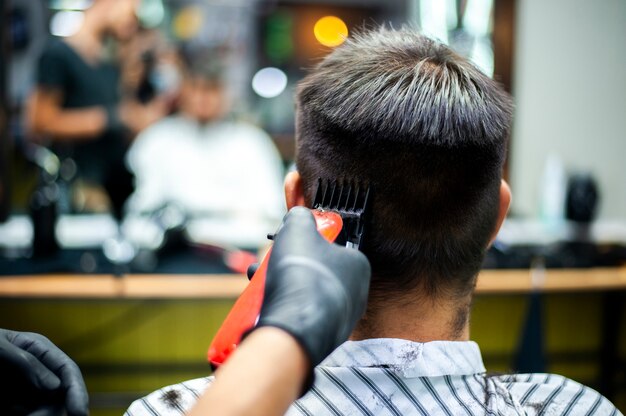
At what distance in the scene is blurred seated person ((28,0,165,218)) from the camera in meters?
3.51

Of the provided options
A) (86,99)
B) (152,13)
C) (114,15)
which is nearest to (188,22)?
(152,13)

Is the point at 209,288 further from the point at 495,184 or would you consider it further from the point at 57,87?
the point at 57,87

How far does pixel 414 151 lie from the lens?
85 cm

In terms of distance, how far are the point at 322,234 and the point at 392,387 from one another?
302 millimetres

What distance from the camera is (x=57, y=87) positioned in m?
3.55

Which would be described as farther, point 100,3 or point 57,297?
point 100,3

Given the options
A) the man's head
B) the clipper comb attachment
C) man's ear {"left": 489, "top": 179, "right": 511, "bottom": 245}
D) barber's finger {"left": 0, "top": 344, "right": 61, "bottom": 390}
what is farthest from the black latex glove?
the man's head

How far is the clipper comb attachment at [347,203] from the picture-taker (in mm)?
778

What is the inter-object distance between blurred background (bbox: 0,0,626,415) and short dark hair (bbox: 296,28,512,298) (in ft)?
0.73

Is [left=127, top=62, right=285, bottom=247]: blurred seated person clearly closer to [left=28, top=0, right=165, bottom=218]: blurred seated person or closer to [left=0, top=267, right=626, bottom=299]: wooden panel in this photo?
[left=28, top=0, right=165, bottom=218]: blurred seated person

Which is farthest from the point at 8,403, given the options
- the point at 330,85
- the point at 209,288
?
the point at 209,288

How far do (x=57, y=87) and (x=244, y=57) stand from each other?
3354 mm

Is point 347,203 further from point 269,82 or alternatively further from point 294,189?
point 269,82

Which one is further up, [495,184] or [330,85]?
[330,85]
